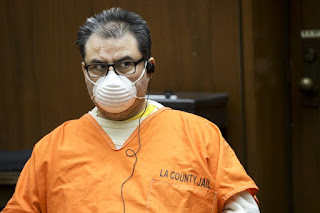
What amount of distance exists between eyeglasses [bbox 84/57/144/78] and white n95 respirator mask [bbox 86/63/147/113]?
22 millimetres

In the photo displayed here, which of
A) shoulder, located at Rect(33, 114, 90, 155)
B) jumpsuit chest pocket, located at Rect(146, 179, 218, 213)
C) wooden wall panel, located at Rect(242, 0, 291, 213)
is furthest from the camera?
wooden wall panel, located at Rect(242, 0, 291, 213)

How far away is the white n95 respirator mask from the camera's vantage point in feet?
7.17

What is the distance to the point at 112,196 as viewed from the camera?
2.17m

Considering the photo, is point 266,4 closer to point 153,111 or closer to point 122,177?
point 153,111

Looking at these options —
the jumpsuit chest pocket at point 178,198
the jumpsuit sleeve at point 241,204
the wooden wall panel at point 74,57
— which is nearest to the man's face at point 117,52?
the jumpsuit chest pocket at point 178,198

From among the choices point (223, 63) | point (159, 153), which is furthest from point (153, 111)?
point (223, 63)

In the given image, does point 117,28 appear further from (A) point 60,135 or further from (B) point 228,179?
(B) point 228,179

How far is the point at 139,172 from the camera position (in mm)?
2199

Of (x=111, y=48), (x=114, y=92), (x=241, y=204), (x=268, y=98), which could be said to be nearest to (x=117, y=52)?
(x=111, y=48)

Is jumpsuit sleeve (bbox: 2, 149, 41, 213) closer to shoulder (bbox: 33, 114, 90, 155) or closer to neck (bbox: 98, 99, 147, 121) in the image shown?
shoulder (bbox: 33, 114, 90, 155)

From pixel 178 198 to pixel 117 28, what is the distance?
640 mm

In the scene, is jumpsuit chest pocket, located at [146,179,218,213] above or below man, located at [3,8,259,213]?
below

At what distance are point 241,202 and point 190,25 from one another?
5.22 ft

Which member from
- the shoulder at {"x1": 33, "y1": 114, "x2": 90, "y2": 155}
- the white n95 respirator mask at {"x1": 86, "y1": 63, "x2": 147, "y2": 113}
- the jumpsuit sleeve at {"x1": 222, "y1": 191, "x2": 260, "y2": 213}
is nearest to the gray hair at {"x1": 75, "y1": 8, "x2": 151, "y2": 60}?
the white n95 respirator mask at {"x1": 86, "y1": 63, "x2": 147, "y2": 113}
